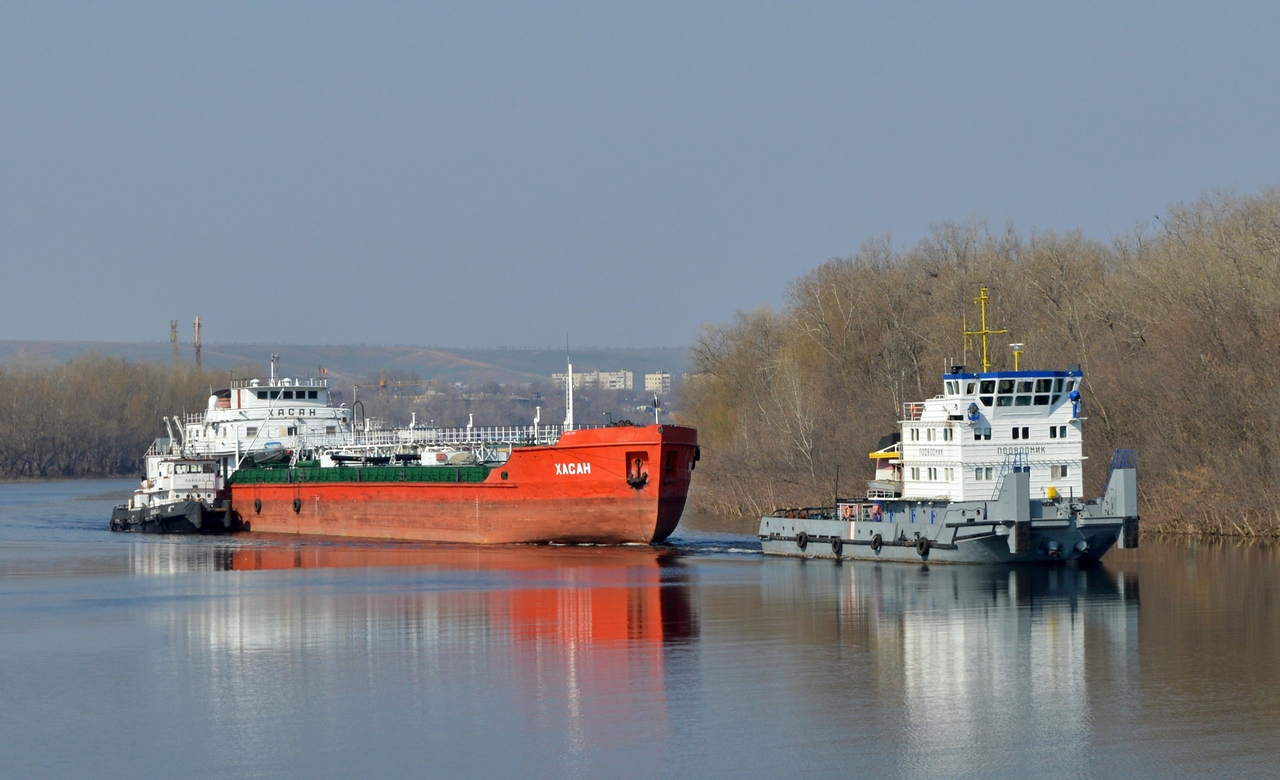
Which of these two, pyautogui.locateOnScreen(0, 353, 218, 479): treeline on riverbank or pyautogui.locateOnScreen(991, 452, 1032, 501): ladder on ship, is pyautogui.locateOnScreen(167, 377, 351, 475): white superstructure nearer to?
pyautogui.locateOnScreen(991, 452, 1032, 501): ladder on ship

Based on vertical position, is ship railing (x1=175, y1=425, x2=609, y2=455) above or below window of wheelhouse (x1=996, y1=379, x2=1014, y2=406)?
below

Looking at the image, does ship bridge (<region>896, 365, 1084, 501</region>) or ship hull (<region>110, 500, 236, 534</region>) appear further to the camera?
ship hull (<region>110, 500, 236, 534</region>)

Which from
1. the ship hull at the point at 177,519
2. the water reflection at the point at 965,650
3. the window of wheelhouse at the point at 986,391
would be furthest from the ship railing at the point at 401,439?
the water reflection at the point at 965,650

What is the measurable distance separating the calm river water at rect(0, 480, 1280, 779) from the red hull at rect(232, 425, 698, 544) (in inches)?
181

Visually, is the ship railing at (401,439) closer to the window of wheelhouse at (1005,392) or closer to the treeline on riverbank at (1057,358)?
the treeline on riverbank at (1057,358)

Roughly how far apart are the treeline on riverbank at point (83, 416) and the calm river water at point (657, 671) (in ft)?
260

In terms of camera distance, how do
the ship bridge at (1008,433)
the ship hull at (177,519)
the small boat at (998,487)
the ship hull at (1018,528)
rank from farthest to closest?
1. the ship hull at (177,519)
2. the ship bridge at (1008,433)
3. the small boat at (998,487)
4. the ship hull at (1018,528)

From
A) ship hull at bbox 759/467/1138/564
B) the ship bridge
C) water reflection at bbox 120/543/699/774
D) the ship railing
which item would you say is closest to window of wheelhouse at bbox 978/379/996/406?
the ship bridge

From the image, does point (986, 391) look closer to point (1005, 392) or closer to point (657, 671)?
point (1005, 392)

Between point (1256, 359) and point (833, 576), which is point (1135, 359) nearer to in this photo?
point (1256, 359)

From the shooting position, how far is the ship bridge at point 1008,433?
117 ft

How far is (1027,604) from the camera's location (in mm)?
29672

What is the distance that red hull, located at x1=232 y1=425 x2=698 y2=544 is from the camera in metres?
42.9

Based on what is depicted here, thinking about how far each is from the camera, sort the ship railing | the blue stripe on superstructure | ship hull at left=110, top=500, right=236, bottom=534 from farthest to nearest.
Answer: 1. ship hull at left=110, top=500, right=236, bottom=534
2. the ship railing
3. the blue stripe on superstructure
